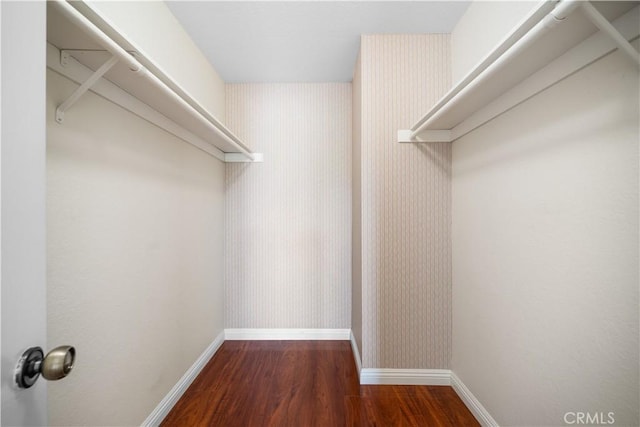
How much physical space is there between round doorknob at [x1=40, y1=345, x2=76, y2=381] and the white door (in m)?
0.04

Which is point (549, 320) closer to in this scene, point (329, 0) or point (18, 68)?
point (18, 68)

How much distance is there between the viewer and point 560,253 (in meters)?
1.00

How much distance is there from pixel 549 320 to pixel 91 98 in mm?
1992

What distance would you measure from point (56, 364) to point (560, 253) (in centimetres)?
145

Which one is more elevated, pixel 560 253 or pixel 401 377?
pixel 560 253

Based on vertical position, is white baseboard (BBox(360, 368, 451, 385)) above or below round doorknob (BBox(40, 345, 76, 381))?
below

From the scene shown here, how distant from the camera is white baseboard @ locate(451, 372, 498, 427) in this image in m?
1.41

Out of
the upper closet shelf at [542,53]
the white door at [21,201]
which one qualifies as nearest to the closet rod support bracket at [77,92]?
the white door at [21,201]

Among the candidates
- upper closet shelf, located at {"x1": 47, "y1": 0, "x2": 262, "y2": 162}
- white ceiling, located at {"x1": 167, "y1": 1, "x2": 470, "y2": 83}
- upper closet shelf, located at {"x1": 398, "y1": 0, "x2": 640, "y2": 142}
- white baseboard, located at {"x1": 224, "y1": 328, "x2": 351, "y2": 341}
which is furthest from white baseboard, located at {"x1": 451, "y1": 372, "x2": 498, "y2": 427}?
white ceiling, located at {"x1": 167, "y1": 1, "x2": 470, "y2": 83}

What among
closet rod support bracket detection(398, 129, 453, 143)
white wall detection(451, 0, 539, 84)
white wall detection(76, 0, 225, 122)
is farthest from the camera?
closet rod support bracket detection(398, 129, 453, 143)

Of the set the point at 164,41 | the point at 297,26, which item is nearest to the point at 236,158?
the point at 164,41

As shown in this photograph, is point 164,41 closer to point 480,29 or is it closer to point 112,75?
point 112,75

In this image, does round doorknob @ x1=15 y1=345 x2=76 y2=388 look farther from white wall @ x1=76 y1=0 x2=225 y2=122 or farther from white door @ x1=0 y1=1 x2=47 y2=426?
white wall @ x1=76 y1=0 x2=225 y2=122

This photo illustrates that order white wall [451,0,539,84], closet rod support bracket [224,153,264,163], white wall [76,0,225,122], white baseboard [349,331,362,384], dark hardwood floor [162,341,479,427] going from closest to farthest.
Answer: white wall [76,0,225,122], white wall [451,0,539,84], dark hardwood floor [162,341,479,427], white baseboard [349,331,362,384], closet rod support bracket [224,153,264,163]
